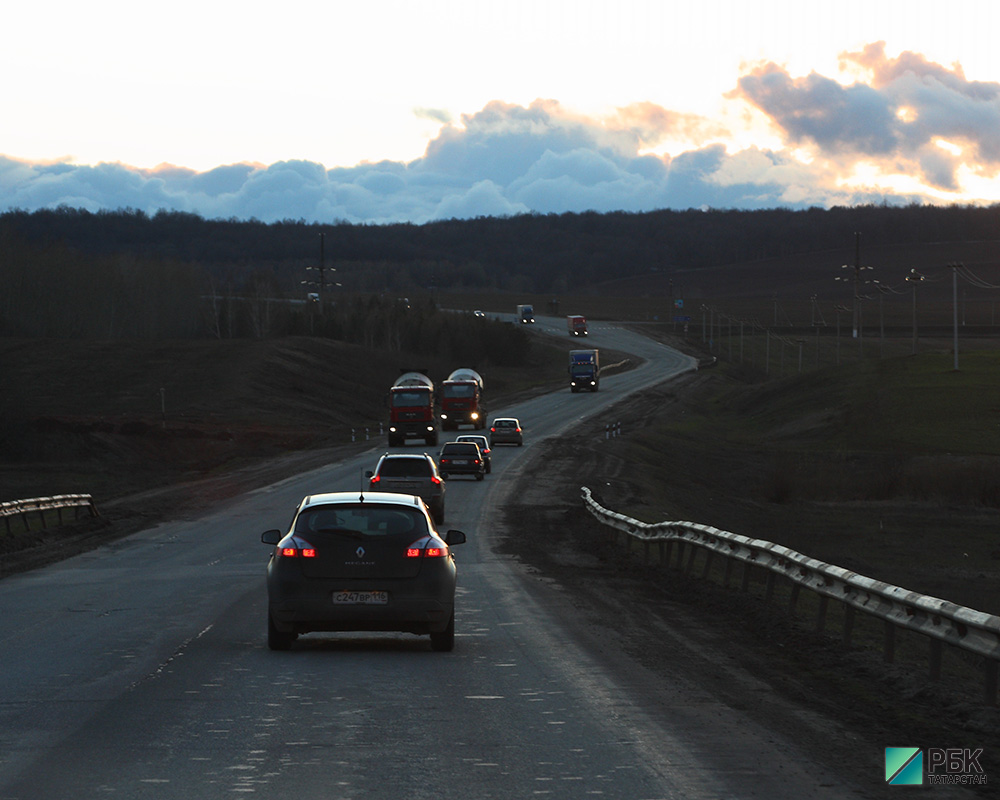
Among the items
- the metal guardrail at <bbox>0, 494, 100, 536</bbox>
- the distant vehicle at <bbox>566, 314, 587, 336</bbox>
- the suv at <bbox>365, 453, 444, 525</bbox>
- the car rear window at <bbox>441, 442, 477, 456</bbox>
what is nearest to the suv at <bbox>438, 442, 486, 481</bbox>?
the car rear window at <bbox>441, 442, 477, 456</bbox>

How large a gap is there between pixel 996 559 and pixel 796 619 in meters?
20.2

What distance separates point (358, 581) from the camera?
12.5m

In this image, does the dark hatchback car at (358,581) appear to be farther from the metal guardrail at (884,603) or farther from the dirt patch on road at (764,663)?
the metal guardrail at (884,603)

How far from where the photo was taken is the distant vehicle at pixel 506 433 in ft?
213

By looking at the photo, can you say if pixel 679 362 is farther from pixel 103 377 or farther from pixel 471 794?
pixel 471 794

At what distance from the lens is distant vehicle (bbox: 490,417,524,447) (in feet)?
213

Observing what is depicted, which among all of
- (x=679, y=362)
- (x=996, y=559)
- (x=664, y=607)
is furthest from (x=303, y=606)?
(x=679, y=362)

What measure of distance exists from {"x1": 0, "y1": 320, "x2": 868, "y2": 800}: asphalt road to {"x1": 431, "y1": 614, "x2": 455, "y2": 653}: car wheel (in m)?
0.19

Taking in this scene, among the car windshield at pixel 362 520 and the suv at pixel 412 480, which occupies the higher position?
the car windshield at pixel 362 520

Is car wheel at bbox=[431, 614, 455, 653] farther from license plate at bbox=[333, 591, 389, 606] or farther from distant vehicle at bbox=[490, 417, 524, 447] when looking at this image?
distant vehicle at bbox=[490, 417, 524, 447]

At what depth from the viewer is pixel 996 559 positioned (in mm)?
33719

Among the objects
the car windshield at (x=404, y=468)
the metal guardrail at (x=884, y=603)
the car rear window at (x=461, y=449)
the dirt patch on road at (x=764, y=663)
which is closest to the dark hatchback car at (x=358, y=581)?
the dirt patch on road at (x=764, y=663)

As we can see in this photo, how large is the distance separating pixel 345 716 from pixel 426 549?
345 cm

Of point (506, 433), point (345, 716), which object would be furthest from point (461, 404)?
point (345, 716)
